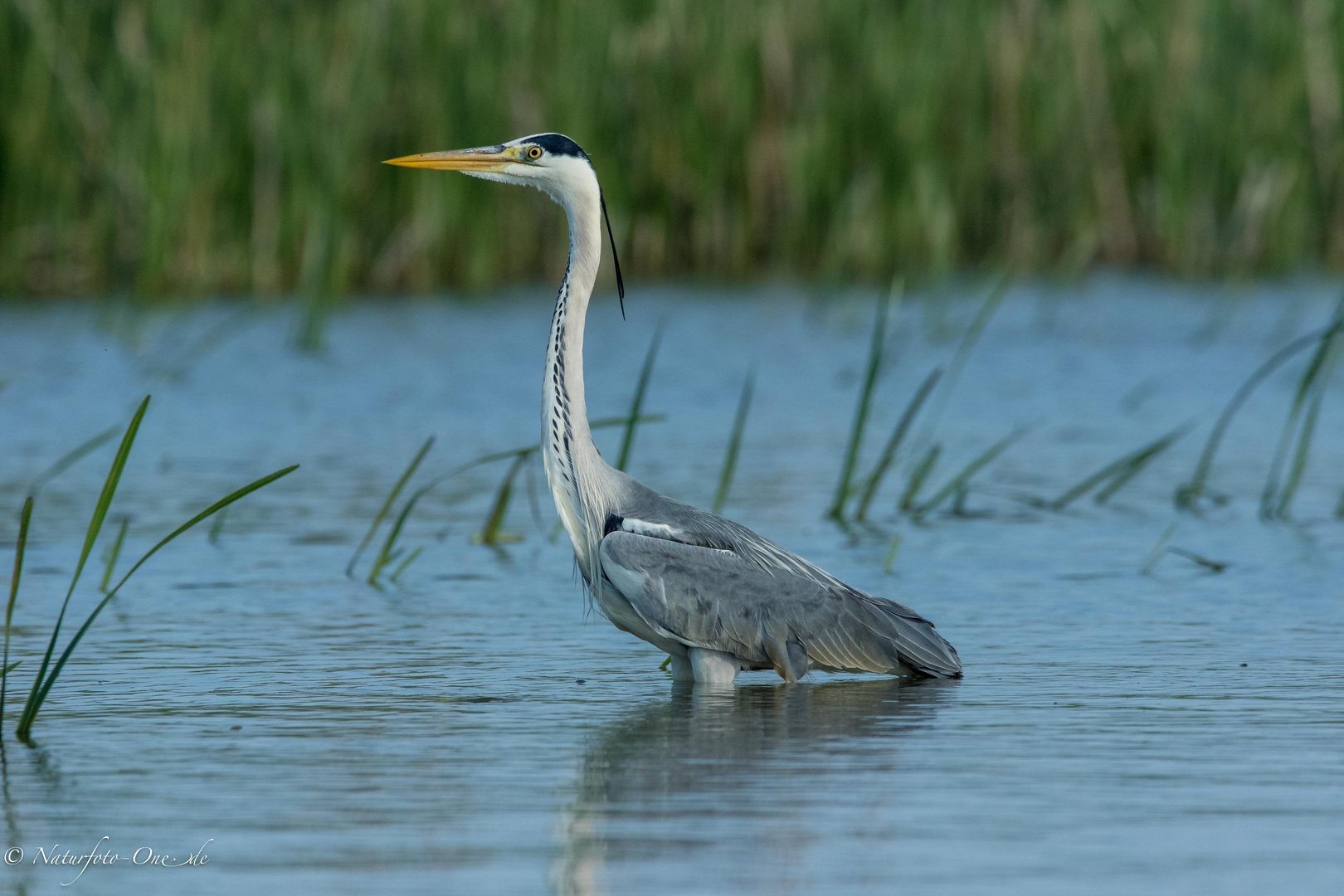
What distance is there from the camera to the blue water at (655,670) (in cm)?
406

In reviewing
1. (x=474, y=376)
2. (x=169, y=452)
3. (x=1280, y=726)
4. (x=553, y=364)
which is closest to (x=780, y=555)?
(x=553, y=364)

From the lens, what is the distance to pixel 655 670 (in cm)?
646

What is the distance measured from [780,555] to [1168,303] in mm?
10275

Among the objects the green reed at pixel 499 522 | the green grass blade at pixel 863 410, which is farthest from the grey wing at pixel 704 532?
the green reed at pixel 499 522

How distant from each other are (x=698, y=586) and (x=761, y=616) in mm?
226

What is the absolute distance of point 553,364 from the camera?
21.2ft

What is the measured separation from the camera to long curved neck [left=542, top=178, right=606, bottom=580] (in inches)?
250

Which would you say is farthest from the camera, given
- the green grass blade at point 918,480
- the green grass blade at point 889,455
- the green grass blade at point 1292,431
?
the green grass blade at point 918,480

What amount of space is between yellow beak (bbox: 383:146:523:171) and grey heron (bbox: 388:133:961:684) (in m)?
0.67

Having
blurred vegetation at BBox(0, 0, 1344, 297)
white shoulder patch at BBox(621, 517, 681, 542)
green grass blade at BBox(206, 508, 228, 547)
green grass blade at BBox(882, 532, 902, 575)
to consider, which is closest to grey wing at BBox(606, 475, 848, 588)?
white shoulder patch at BBox(621, 517, 681, 542)

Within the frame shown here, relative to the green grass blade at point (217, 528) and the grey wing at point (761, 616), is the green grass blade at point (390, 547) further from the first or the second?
the grey wing at point (761, 616)

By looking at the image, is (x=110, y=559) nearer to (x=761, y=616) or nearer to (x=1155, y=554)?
(x=761, y=616)

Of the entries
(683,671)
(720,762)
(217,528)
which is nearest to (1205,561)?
(683,671)

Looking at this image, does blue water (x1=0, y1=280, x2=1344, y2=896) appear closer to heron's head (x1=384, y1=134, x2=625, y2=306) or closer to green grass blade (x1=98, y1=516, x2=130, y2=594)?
green grass blade (x1=98, y1=516, x2=130, y2=594)
